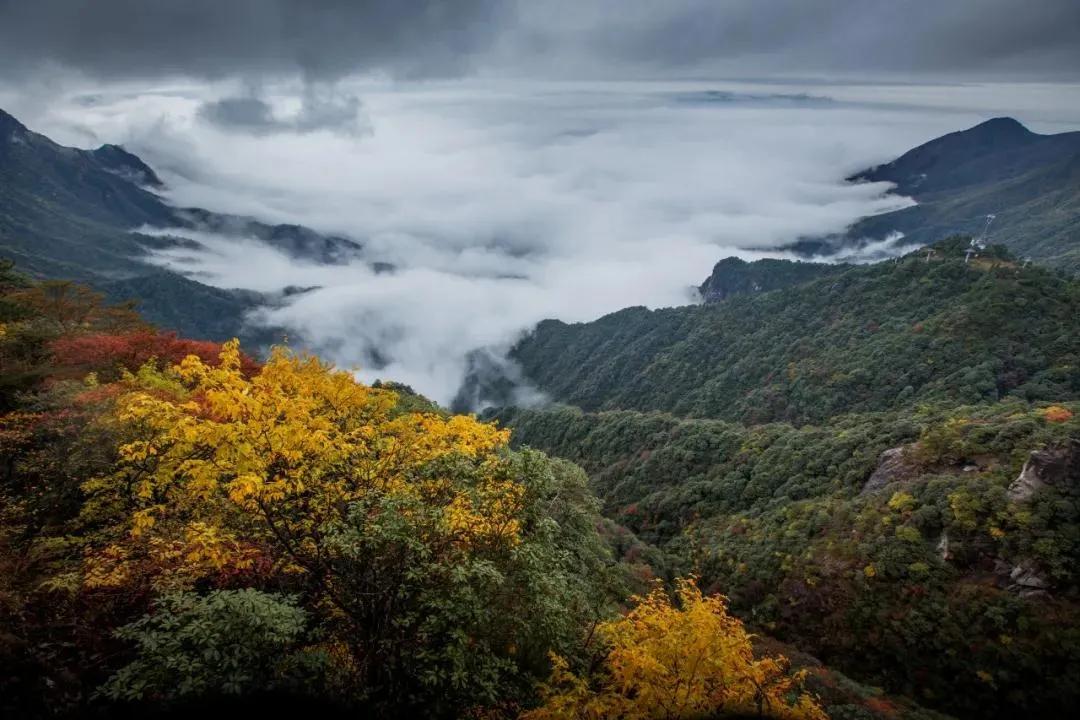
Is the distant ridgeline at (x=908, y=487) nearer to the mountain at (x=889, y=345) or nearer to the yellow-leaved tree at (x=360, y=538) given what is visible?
the mountain at (x=889, y=345)

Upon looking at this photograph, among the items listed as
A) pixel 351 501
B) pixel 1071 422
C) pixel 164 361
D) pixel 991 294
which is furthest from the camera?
pixel 991 294

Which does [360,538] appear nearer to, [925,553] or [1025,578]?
[1025,578]

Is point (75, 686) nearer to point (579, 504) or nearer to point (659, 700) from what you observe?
point (659, 700)

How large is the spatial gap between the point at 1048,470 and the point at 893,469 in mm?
16181

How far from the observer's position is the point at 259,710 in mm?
6594

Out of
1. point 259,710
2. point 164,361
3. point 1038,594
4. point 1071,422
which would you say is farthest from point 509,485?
point 1071,422

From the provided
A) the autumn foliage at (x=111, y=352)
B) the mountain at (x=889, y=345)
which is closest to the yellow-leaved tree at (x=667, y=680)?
the autumn foliage at (x=111, y=352)

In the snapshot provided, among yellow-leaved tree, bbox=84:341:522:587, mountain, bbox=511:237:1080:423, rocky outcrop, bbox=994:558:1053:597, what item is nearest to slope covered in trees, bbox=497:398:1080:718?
rocky outcrop, bbox=994:558:1053:597

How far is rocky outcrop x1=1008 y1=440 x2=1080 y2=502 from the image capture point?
40.7 metres

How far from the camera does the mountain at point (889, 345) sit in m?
91.7

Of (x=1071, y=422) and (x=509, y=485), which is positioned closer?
(x=509, y=485)

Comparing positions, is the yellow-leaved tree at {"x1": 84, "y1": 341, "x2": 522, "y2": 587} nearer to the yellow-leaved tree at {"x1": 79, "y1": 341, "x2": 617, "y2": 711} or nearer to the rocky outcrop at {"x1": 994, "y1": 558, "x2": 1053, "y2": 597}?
the yellow-leaved tree at {"x1": 79, "y1": 341, "x2": 617, "y2": 711}

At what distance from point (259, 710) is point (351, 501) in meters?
5.64

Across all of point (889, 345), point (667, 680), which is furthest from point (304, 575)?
point (889, 345)
